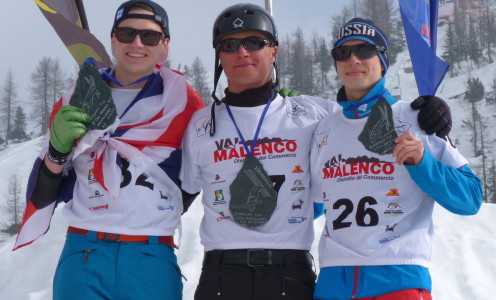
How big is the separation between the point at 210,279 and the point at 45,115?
69.8m

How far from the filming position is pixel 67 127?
3324 millimetres

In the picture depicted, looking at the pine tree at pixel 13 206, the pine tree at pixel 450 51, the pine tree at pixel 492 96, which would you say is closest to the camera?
the pine tree at pixel 13 206

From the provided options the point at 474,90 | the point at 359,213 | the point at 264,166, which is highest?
the point at 474,90

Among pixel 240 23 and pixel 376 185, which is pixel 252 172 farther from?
pixel 240 23

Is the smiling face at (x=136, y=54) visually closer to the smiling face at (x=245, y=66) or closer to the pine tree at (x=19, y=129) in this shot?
the smiling face at (x=245, y=66)

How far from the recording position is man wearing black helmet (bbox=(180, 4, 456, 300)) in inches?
130

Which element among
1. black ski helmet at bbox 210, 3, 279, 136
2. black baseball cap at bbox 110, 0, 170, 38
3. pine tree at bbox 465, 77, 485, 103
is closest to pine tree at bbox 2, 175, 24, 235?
pine tree at bbox 465, 77, 485, 103

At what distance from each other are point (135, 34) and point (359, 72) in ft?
4.94

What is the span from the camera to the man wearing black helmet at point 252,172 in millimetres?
3293

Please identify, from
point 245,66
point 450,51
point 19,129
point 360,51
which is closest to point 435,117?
point 360,51

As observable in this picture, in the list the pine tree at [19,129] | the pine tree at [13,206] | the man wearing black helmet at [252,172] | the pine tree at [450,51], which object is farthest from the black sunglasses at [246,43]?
the pine tree at [450,51]

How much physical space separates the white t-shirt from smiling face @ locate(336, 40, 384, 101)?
43cm

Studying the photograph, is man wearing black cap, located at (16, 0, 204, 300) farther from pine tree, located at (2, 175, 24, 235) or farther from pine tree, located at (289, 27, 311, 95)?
pine tree, located at (289, 27, 311, 95)

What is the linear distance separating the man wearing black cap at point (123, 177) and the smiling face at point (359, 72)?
1.18 m
